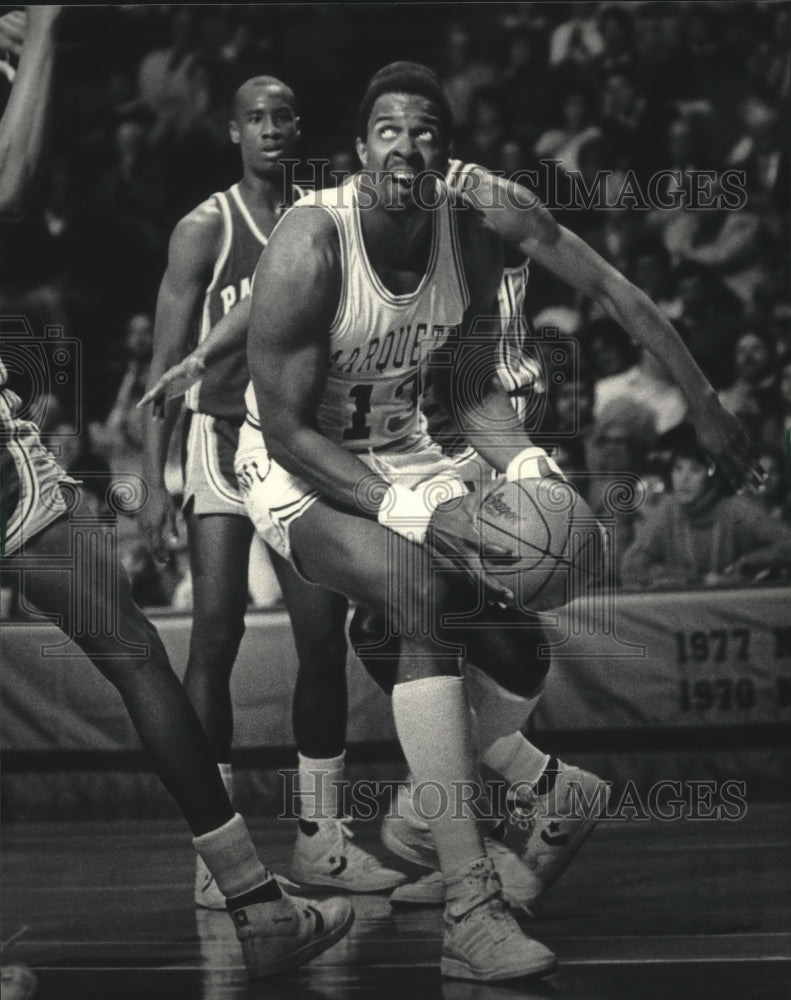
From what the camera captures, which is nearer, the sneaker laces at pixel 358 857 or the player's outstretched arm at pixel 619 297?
the sneaker laces at pixel 358 857

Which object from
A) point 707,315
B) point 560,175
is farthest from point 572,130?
point 707,315

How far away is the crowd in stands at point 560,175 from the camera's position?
4.63 meters

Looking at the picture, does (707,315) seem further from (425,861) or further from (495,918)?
(495,918)

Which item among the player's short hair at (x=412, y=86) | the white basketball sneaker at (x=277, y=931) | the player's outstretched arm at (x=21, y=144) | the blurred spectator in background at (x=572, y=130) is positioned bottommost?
the white basketball sneaker at (x=277, y=931)

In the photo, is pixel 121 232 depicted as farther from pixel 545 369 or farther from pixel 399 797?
pixel 399 797

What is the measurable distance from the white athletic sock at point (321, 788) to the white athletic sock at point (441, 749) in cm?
96

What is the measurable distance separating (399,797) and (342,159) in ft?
5.94

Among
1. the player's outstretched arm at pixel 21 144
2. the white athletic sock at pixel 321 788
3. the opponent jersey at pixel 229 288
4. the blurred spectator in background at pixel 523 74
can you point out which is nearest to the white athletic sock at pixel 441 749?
the white athletic sock at pixel 321 788

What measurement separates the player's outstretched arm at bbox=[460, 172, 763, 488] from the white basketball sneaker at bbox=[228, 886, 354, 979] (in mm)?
1605

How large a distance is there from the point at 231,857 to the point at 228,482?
1.24m

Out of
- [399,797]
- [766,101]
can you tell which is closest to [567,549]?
[399,797]

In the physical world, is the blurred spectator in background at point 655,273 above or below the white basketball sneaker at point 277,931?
above

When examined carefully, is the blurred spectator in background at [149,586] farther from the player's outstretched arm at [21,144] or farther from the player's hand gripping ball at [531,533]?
the player's outstretched arm at [21,144]

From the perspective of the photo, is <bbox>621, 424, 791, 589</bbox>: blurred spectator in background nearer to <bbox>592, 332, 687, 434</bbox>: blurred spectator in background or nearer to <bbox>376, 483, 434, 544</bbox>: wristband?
<bbox>592, 332, 687, 434</bbox>: blurred spectator in background
